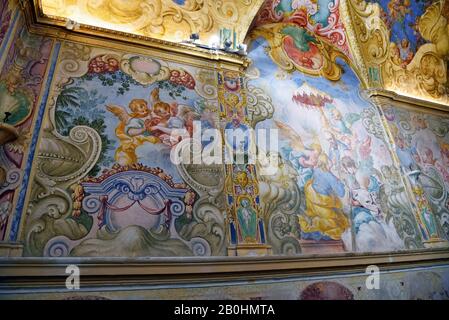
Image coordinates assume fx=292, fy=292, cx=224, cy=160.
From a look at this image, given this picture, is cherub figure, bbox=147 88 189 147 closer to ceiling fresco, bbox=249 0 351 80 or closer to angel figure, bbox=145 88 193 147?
angel figure, bbox=145 88 193 147

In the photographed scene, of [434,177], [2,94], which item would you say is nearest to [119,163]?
[2,94]

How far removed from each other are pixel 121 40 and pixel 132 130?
4.05ft

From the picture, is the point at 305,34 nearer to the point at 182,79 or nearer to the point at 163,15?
the point at 163,15

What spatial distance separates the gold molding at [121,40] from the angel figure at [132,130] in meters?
0.82

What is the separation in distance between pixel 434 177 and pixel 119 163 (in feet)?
15.0

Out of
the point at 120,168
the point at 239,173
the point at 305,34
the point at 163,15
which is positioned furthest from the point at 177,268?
the point at 305,34

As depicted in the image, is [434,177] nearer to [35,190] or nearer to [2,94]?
[35,190]

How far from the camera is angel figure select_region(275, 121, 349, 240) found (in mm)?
3229

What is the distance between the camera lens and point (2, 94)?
259cm

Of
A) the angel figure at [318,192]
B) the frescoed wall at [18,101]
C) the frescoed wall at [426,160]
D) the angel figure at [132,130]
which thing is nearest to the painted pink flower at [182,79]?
the angel figure at [132,130]

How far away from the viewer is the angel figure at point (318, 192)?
323 centimetres

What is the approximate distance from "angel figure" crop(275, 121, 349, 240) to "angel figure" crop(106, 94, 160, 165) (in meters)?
1.66

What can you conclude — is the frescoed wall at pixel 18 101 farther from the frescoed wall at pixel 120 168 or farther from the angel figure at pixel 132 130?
the angel figure at pixel 132 130
